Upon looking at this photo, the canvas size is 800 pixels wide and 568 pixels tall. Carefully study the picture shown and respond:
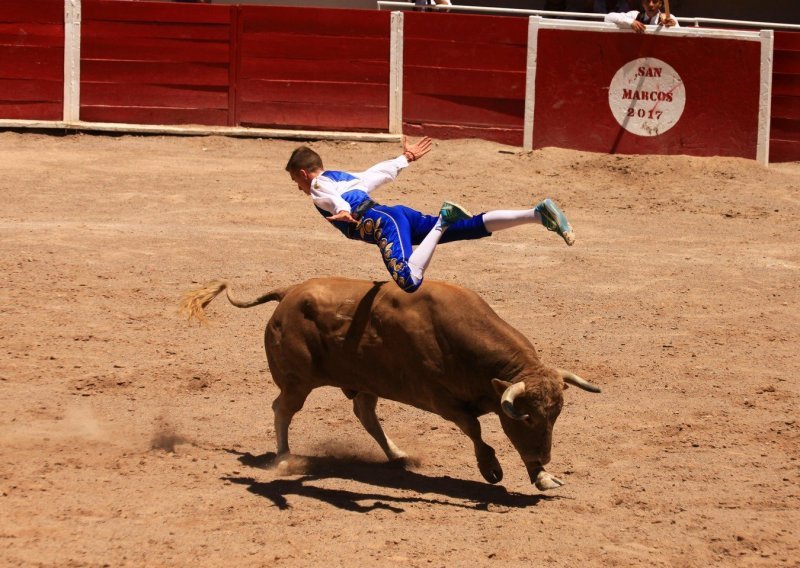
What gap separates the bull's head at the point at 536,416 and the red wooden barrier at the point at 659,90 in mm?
8620

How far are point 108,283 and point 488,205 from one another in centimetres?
408

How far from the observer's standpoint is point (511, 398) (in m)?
6.00

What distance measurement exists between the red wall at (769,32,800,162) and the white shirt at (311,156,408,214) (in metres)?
8.50

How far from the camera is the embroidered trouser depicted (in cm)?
657

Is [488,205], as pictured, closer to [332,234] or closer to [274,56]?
[332,234]

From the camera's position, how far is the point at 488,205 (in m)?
12.5

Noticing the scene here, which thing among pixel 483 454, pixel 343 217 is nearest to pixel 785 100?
pixel 343 217

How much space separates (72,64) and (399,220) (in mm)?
9134

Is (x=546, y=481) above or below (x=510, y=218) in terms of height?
below

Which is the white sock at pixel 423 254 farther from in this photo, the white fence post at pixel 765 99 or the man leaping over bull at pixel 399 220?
the white fence post at pixel 765 99

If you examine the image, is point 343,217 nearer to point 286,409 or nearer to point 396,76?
point 286,409

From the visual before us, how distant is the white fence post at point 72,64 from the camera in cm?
1476

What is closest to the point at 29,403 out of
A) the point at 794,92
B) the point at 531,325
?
the point at 531,325

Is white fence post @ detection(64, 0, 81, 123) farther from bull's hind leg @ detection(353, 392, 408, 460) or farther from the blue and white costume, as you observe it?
bull's hind leg @ detection(353, 392, 408, 460)
